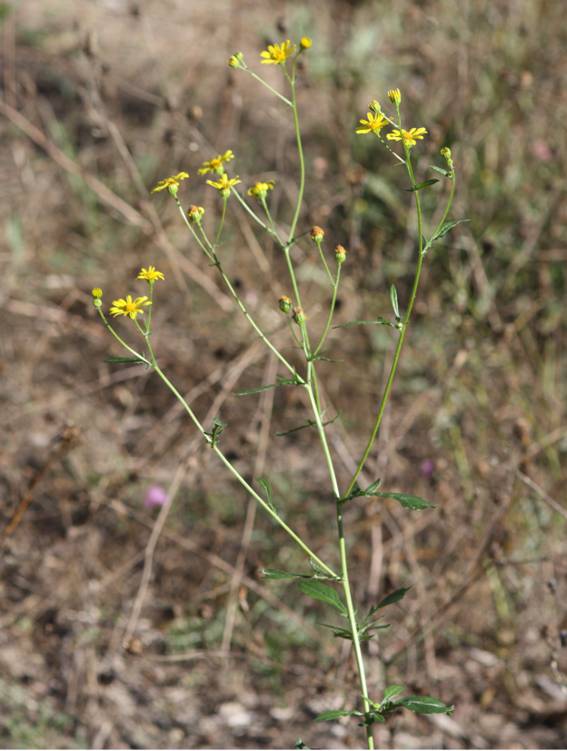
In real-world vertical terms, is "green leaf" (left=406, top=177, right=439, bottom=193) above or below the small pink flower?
above

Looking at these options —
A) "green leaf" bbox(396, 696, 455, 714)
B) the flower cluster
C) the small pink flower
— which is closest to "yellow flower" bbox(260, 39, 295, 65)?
the flower cluster

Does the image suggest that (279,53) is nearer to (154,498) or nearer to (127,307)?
(127,307)

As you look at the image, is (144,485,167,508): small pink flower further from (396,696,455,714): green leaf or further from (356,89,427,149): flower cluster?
(356,89,427,149): flower cluster

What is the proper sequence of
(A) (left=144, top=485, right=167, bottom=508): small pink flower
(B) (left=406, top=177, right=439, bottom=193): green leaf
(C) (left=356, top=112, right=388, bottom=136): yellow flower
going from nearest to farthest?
(B) (left=406, top=177, right=439, bottom=193): green leaf < (C) (left=356, top=112, right=388, bottom=136): yellow flower < (A) (left=144, top=485, right=167, bottom=508): small pink flower

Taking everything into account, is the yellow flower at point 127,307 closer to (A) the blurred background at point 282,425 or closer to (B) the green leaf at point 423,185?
(B) the green leaf at point 423,185

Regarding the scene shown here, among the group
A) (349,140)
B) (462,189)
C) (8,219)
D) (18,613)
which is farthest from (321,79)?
(18,613)

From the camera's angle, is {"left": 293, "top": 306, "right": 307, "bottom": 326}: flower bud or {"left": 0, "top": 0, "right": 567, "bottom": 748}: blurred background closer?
{"left": 293, "top": 306, "right": 307, "bottom": 326}: flower bud
